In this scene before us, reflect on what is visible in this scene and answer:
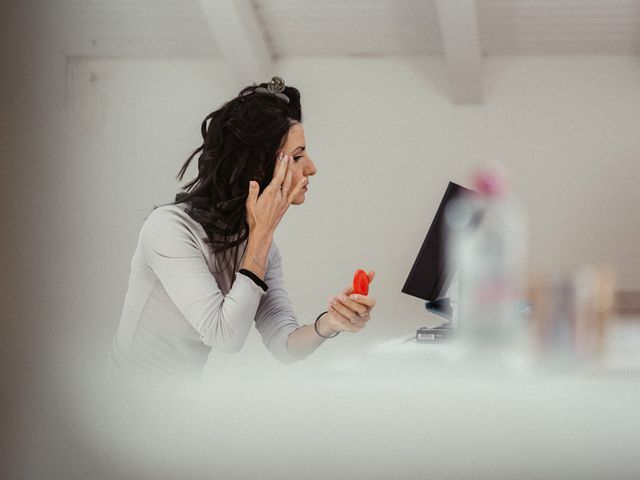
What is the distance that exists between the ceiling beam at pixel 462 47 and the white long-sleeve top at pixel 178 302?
6.67 ft

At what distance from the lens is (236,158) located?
1532 millimetres

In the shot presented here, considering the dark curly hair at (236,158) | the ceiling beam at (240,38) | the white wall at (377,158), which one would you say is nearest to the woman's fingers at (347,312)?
the dark curly hair at (236,158)

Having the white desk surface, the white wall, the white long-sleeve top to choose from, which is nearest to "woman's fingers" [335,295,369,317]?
the white long-sleeve top

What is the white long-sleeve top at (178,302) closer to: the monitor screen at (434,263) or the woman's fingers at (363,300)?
the woman's fingers at (363,300)

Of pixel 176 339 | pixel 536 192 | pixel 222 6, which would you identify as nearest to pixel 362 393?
pixel 176 339

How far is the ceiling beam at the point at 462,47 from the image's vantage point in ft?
10.5

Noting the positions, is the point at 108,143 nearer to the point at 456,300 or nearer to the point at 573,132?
A: the point at 573,132

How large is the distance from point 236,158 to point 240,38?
2.15 m

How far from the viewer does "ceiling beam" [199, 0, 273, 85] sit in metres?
3.40

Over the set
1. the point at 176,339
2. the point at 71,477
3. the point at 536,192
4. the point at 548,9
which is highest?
the point at 548,9

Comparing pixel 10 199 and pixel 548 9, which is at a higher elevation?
pixel 548 9

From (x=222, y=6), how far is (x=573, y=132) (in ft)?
5.19

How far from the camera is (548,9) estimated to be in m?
3.47

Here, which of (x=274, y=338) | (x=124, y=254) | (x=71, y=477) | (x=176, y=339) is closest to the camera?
(x=71, y=477)
